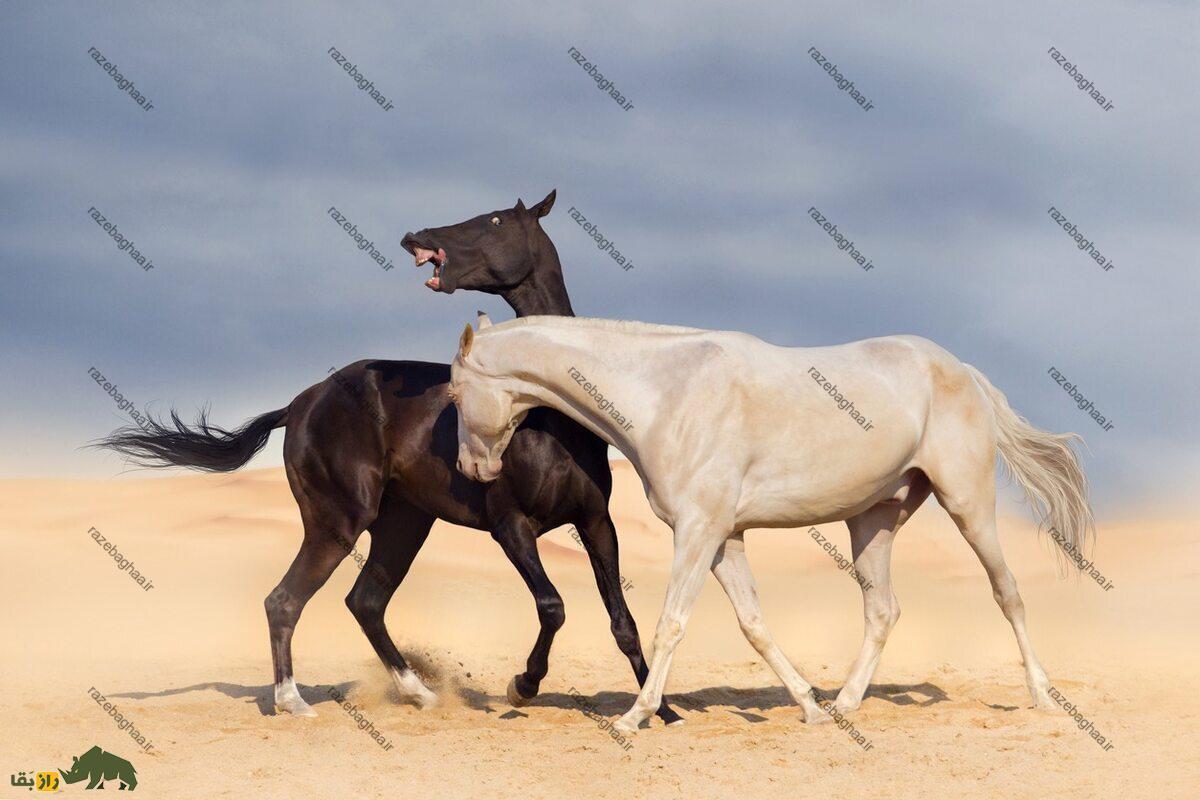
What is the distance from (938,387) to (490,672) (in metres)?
5.27

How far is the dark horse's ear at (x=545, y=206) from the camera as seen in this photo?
8.94 meters

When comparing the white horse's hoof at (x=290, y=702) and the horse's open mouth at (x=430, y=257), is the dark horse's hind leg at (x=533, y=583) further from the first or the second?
the horse's open mouth at (x=430, y=257)

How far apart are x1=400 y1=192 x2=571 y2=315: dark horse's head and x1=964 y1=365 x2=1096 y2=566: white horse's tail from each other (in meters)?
2.97

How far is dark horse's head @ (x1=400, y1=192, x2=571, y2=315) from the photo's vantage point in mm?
8602

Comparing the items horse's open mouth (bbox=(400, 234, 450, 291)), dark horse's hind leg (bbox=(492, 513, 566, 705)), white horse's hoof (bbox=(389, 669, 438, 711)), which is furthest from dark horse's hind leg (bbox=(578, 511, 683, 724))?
horse's open mouth (bbox=(400, 234, 450, 291))

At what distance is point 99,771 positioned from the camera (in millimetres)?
6727

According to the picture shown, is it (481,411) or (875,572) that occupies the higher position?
(481,411)

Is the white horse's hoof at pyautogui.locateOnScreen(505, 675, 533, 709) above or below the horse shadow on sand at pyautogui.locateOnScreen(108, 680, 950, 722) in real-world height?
above

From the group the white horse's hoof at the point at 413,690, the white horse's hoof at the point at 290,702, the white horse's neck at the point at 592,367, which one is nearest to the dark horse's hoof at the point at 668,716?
the white horse's neck at the point at 592,367

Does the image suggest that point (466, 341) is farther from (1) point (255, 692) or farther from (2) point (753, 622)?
(1) point (255, 692)

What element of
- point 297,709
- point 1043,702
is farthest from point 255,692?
point 1043,702

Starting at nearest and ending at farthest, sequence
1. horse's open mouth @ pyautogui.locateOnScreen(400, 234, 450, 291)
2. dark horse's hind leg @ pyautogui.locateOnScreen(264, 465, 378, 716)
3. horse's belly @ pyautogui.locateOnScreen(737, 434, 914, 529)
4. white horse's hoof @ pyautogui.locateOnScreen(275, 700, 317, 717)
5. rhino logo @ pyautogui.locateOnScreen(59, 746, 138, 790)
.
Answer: rhino logo @ pyautogui.locateOnScreen(59, 746, 138, 790) → horse's belly @ pyautogui.locateOnScreen(737, 434, 914, 529) → horse's open mouth @ pyautogui.locateOnScreen(400, 234, 450, 291) → white horse's hoof @ pyautogui.locateOnScreen(275, 700, 317, 717) → dark horse's hind leg @ pyautogui.locateOnScreen(264, 465, 378, 716)

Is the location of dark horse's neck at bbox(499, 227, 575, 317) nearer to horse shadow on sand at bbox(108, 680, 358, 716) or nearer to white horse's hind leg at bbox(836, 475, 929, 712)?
white horse's hind leg at bbox(836, 475, 929, 712)

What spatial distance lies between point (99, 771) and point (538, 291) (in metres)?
4.02
